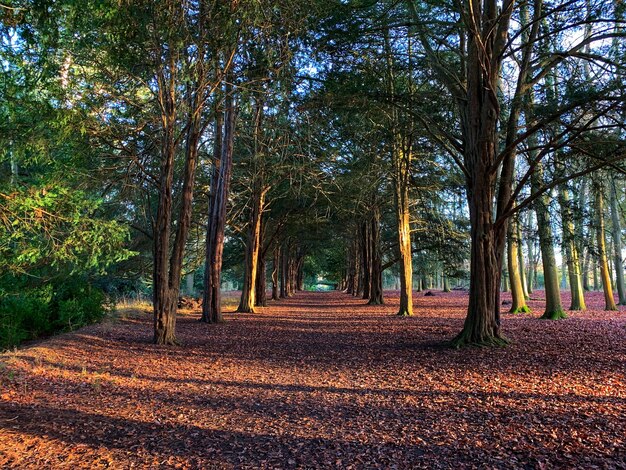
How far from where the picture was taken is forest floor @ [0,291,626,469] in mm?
3760

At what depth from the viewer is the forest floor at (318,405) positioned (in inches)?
148

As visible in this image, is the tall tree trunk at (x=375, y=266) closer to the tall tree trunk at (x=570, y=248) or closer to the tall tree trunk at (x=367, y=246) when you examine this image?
the tall tree trunk at (x=367, y=246)

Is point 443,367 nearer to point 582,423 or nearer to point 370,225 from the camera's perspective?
point 582,423

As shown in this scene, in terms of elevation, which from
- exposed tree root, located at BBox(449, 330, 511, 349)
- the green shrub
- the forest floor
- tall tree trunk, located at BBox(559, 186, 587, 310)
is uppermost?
tall tree trunk, located at BBox(559, 186, 587, 310)

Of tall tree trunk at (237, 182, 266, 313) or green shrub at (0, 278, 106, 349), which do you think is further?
tall tree trunk at (237, 182, 266, 313)

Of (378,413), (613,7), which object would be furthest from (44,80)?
(613,7)

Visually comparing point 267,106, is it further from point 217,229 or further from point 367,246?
point 367,246

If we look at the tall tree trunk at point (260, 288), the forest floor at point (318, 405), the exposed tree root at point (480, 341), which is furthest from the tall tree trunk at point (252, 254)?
the exposed tree root at point (480, 341)

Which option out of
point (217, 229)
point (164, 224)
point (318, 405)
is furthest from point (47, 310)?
point (318, 405)

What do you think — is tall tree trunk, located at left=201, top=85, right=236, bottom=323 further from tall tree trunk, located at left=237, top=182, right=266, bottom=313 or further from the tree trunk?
the tree trunk

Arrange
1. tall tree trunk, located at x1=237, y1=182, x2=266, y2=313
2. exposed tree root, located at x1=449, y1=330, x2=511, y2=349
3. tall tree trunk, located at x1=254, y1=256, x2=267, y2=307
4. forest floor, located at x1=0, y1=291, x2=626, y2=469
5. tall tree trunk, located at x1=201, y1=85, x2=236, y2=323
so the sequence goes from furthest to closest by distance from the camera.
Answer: tall tree trunk, located at x1=254, y1=256, x2=267, y2=307 → tall tree trunk, located at x1=237, y1=182, x2=266, y2=313 → tall tree trunk, located at x1=201, y1=85, x2=236, y2=323 → exposed tree root, located at x1=449, y1=330, x2=511, y2=349 → forest floor, located at x1=0, y1=291, x2=626, y2=469

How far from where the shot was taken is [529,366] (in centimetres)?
696

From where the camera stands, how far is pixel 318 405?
5320mm

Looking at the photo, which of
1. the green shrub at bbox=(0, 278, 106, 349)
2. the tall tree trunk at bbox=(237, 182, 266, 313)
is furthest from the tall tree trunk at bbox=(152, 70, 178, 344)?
the tall tree trunk at bbox=(237, 182, 266, 313)
